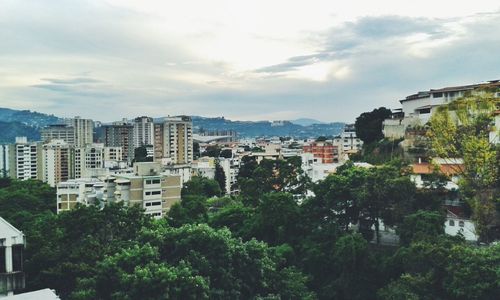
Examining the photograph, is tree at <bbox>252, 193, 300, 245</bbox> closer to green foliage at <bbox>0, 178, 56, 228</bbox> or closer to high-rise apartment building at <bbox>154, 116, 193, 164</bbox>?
green foliage at <bbox>0, 178, 56, 228</bbox>

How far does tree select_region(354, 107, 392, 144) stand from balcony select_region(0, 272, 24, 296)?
3180cm

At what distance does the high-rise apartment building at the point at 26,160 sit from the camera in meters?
64.9

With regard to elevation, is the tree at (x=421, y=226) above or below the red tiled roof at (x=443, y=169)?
below

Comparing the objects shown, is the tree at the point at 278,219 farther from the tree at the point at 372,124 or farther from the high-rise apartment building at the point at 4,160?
the high-rise apartment building at the point at 4,160

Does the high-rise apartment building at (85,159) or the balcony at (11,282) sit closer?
the balcony at (11,282)

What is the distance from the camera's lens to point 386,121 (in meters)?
39.0

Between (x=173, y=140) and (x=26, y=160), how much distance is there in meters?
20.8

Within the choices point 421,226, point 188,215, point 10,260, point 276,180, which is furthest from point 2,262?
point 276,180

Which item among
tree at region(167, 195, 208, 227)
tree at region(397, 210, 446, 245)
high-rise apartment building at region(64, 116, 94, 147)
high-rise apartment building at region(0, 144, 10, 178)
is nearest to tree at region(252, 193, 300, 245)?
tree at region(167, 195, 208, 227)

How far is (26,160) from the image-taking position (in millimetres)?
65375

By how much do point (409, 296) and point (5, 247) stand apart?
11265mm

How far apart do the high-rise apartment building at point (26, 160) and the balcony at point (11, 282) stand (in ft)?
179

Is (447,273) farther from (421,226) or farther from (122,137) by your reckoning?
(122,137)

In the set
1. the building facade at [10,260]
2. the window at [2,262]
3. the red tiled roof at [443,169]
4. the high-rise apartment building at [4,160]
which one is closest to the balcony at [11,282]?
the building facade at [10,260]
